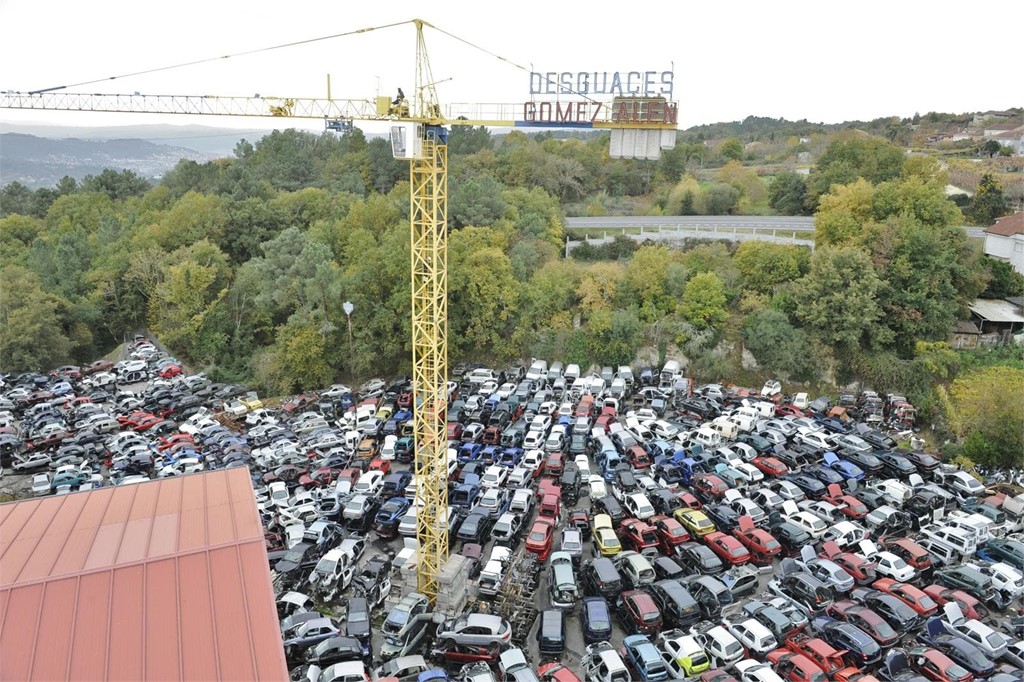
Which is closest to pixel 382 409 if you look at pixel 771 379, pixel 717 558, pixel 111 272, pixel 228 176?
pixel 717 558

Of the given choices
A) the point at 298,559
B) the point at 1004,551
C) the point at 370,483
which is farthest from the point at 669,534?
the point at 298,559

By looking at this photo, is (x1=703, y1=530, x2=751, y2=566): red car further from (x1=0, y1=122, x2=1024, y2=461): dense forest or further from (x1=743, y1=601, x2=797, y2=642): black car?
(x1=0, y1=122, x2=1024, y2=461): dense forest

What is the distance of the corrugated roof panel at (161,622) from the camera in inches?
284

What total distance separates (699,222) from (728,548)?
1100 inches

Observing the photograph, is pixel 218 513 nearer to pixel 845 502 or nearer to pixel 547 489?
pixel 547 489

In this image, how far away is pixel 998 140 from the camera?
53.3 metres

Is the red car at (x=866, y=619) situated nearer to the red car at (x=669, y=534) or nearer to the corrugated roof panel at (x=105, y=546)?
the red car at (x=669, y=534)

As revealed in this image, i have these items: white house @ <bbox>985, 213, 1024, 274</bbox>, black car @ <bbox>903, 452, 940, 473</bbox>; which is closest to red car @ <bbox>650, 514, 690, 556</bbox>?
black car @ <bbox>903, 452, 940, 473</bbox>

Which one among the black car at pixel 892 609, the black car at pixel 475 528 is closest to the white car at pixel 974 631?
the black car at pixel 892 609

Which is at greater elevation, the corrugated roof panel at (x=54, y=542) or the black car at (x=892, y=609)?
the corrugated roof panel at (x=54, y=542)

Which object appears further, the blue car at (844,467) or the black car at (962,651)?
the blue car at (844,467)

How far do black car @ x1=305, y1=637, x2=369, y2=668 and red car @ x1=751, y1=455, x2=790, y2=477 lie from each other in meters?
12.5

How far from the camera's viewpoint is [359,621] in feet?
42.1

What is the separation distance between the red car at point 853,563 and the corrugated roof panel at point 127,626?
1330 cm
